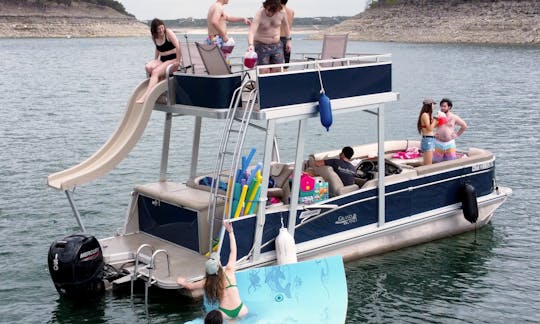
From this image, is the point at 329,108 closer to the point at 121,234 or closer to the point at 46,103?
the point at 121,234

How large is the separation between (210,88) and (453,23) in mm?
95363

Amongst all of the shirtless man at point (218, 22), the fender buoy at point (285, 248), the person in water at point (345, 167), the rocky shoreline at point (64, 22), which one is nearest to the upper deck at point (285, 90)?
the shirtless man at point (218, 22)

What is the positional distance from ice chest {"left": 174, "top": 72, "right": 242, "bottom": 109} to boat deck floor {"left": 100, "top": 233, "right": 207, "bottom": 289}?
2155 mm

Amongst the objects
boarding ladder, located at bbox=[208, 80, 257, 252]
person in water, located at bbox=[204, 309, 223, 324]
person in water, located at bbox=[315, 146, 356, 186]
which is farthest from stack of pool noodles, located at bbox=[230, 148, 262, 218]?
person in water, located at bbox=[204, 309, 223, 324]

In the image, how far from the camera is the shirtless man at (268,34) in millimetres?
11398

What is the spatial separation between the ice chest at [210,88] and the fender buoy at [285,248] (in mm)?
1954

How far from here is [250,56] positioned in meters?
10.7

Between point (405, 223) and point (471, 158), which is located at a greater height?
point (471, 158)

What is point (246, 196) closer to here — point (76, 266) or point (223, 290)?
point (223, 290)

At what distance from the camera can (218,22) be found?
1138 cm

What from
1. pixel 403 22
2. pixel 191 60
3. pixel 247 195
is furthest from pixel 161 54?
pixel 403 22

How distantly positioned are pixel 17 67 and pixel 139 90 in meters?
55.3

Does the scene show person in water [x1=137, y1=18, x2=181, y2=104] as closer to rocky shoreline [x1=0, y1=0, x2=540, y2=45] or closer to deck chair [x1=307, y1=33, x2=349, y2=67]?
deck chair [x1=307, y1=33, x2=349, y2=67]

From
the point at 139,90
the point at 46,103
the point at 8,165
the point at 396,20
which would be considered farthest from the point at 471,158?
the point at 396,20
